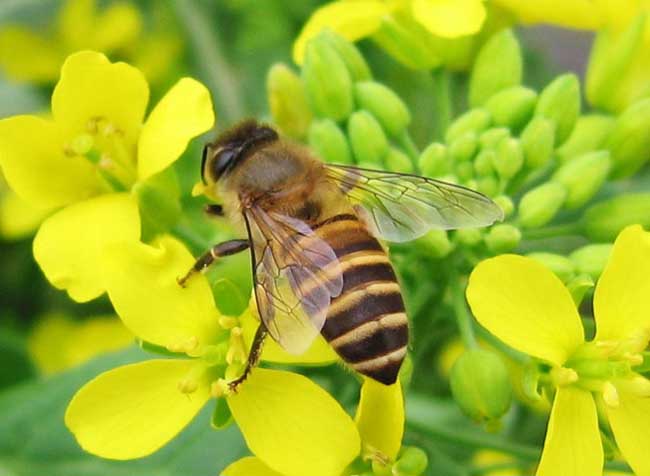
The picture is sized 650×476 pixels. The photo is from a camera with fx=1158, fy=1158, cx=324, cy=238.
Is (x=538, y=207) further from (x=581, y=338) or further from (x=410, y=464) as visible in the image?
(x=410, y=464)

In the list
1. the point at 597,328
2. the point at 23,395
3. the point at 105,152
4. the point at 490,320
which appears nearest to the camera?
the point at 490,320

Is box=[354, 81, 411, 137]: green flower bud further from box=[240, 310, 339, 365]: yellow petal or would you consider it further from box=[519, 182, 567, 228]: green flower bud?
box=[240, 310, 339, 365]: yellow petal

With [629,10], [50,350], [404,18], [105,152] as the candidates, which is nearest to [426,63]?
[404,18]

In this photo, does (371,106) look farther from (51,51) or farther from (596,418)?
(51,51)

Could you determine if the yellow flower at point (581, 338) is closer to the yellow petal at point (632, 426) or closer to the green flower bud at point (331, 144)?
the yellow petal at point (632, 426)

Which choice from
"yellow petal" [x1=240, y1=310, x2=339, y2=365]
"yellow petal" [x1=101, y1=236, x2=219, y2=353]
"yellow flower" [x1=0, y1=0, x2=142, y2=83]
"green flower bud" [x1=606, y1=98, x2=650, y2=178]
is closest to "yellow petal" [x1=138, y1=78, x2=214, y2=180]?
"yellow petal" [x1=101, y1=236, x2=219, y2=353]

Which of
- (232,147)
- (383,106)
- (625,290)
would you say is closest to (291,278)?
(232,147)
